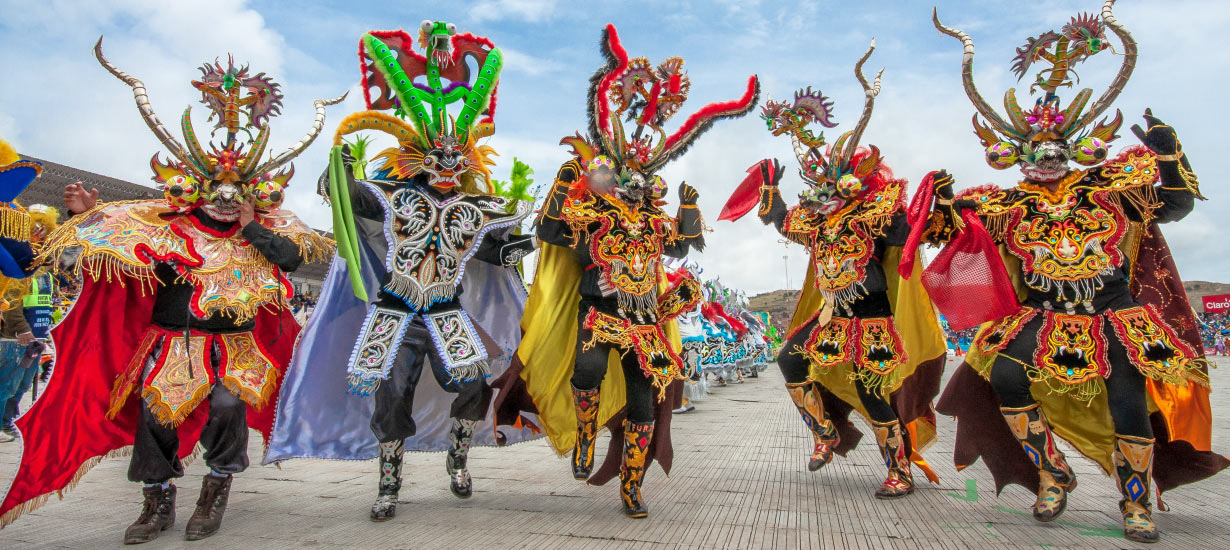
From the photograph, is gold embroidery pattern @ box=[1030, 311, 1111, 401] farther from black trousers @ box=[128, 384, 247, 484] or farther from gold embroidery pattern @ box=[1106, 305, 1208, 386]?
black trousers @ box=[128, 384, 247, 484]

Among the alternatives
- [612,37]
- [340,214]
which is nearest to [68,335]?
[340,214]

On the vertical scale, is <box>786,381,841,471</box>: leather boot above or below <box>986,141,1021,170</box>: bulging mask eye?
below

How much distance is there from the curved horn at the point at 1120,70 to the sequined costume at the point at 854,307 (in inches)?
43.1

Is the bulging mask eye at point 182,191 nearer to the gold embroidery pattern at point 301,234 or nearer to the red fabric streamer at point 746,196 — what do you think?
the gold embroidery pattern at point 301,234

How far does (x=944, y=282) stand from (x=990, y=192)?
564mm

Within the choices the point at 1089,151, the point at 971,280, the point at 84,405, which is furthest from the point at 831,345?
the point at 84,405

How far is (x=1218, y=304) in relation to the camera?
1501 inches

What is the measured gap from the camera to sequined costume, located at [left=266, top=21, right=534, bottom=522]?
3973mm

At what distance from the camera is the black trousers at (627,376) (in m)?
4.00

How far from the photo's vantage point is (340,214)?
386 centimetres

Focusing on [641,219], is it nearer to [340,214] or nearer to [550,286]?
[550,286]

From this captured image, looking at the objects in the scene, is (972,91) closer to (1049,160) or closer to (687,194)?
(1049,160)

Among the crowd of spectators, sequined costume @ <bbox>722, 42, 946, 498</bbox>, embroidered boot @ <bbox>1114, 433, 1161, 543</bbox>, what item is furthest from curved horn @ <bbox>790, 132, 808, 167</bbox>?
the crowd of spectators

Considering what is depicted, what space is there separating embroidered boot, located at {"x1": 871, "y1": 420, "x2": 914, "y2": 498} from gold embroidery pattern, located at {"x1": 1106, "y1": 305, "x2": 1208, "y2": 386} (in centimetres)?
138
